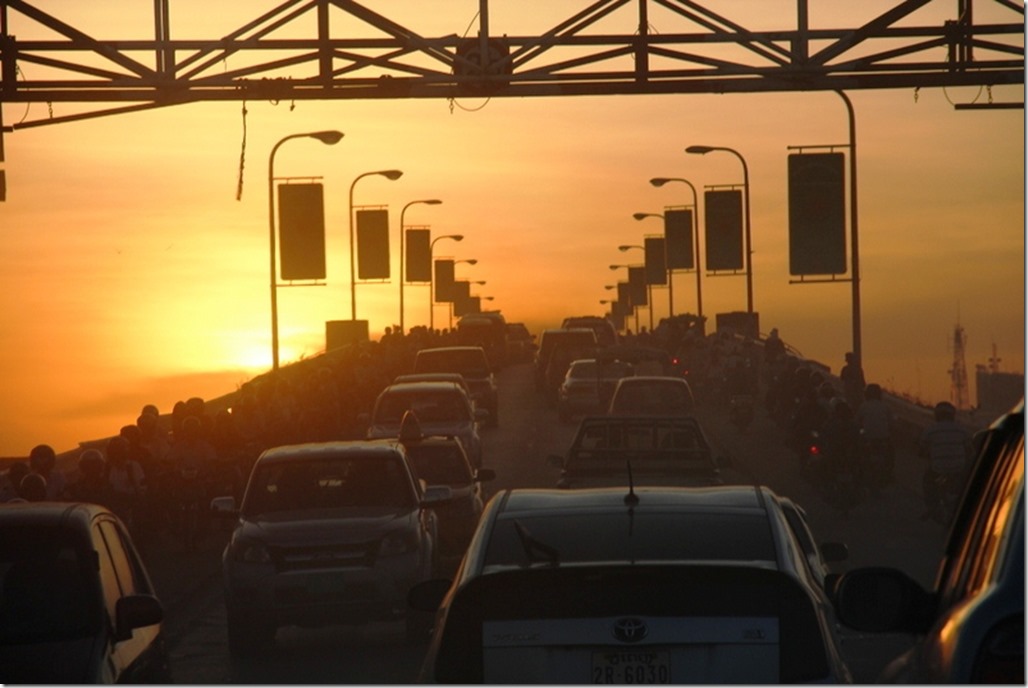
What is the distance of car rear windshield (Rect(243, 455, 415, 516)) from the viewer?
1702cm

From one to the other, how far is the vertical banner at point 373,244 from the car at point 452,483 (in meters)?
40.7

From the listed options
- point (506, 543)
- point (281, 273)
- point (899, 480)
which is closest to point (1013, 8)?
point (899, 480)

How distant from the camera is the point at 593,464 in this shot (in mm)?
18859

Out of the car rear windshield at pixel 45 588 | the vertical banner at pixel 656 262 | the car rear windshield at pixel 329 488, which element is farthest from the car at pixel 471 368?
the vertical banner at pixel 656 262

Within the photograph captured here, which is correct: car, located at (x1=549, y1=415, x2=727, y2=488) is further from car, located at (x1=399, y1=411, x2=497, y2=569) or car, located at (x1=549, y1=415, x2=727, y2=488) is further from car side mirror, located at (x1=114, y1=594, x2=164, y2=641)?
car side mirror, located at (x1=114, y1=594, x2=164, y2=641)

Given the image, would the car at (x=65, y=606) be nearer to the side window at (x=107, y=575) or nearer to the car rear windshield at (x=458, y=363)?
the side window at (x=107, y=575)

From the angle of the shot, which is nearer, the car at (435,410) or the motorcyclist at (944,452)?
the motorcyclist at (944,452)

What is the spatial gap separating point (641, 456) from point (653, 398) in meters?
14.4

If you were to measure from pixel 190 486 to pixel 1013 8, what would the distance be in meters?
11.5

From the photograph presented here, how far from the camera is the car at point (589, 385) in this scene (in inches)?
1970

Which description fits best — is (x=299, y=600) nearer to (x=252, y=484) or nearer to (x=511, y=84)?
(x=252, y=484)

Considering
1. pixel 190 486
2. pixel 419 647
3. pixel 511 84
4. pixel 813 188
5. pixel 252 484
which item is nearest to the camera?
pixel 419 647

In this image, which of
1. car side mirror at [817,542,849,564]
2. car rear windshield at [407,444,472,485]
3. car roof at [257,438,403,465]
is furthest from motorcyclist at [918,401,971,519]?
car side mirror at [817,542,849,564]

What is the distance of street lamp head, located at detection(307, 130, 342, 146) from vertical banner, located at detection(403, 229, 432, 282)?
42.4 metres
